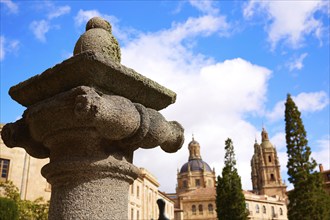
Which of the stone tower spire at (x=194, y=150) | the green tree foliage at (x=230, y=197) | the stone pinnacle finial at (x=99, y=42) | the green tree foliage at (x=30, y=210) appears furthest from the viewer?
the stone tower spire at (x=194, y=150)

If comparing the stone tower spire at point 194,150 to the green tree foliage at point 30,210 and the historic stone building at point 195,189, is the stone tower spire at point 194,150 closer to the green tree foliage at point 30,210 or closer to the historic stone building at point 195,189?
the historic stone building at point 195,189

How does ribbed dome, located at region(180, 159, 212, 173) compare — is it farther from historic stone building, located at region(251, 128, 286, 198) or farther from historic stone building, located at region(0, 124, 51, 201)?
historic stone building, located at region(0, 124, 51, 201)

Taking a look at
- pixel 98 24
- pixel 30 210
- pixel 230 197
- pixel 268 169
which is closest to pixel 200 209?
pixel 230 197

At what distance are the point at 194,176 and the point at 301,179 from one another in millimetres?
55458

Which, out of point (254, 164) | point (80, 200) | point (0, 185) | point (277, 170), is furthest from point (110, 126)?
point (254, 164)

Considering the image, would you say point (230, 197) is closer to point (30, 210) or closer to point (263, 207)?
point (30, 210)

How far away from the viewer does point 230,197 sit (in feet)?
117

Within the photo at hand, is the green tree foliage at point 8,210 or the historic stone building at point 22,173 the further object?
the historic stone building at point 22,173

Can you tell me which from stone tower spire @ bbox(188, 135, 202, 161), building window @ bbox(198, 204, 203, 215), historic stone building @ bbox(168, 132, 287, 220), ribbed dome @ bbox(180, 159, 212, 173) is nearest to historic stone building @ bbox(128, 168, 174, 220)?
historic stone building @ bbox(168, 132, 287, 220)

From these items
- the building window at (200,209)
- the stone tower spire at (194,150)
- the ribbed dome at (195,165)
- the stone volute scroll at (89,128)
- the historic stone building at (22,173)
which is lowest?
the stone volute scroll at (89,128)

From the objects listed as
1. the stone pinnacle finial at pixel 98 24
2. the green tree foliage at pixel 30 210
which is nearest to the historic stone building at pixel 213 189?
the green tree foliage at pixel 30 210

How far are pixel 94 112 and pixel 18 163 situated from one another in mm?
20426

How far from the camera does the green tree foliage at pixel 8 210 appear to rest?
46.3 feet

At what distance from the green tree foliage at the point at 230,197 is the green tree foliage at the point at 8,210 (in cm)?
2438
